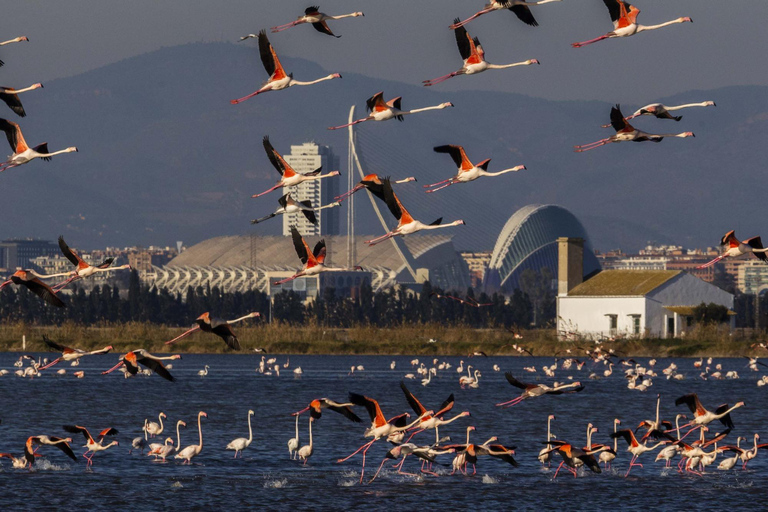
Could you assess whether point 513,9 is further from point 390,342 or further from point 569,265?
point 569,265

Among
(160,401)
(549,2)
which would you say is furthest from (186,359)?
(549,2)

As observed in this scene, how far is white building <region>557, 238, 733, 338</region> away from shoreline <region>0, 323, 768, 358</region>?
292 centimetres

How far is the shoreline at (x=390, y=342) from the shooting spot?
101m

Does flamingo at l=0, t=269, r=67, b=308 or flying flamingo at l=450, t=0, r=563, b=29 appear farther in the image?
flying flamingo at l=450, t=0, r=563, b=29

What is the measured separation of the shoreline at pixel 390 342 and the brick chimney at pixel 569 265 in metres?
5.50

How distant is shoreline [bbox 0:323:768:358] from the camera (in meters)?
101

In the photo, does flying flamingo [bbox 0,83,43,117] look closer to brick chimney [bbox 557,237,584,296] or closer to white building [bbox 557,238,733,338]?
white building [bbox 557,238,733,338]

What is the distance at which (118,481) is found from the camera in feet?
122

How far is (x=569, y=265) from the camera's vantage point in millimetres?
121188

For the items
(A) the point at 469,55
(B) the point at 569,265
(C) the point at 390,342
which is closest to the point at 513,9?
(A) the point at 469,55

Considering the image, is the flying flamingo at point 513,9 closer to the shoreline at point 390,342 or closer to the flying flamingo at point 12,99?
the flying flamingo at point 12,99

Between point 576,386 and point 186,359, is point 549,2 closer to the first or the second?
point 576,386

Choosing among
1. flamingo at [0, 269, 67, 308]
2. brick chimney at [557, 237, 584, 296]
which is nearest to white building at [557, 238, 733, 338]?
brick chimney at [557, 237, 584, 296]

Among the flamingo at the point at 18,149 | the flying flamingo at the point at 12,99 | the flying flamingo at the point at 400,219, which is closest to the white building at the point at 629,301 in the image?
the flying flamingo at the point at 400,219
